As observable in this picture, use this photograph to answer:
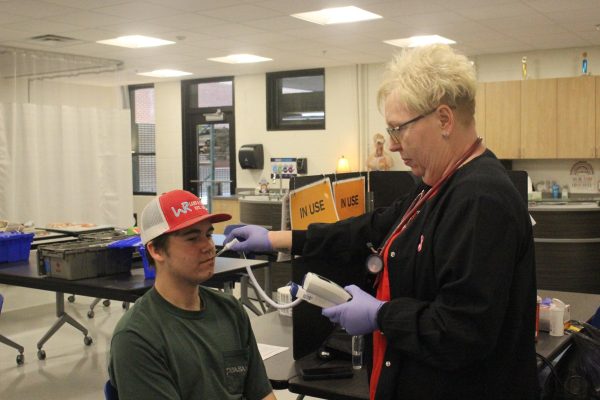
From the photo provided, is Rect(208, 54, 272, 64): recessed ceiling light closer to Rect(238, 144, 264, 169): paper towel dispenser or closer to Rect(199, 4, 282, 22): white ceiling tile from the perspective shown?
Rect(238, 144, 264, 169): paper towel dispenser

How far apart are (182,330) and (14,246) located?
11.2 ft

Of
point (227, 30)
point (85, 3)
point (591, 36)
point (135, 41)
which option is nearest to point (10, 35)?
point (135, 41)

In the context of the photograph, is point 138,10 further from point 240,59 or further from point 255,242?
point 255,242

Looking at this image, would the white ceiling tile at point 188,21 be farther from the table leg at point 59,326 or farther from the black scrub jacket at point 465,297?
the black scrub jacket at point 465,297

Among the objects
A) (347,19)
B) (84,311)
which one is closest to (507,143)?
(347,19)

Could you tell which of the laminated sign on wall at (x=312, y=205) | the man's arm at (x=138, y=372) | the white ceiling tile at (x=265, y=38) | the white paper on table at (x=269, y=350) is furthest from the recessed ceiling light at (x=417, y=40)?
the man's arm at (x=138, y=372)

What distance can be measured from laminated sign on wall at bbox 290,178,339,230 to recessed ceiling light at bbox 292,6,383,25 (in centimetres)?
419

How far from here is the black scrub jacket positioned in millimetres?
1455

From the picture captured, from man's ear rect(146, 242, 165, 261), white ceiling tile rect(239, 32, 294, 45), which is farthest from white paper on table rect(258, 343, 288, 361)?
white ceiling tile rect(239, 32, 294, 45)

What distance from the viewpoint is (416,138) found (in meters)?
1.62

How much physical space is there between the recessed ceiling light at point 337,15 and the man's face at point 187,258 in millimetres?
4753

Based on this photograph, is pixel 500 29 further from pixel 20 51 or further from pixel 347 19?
pixel 20 51

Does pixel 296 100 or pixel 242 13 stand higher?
pixel 242 13

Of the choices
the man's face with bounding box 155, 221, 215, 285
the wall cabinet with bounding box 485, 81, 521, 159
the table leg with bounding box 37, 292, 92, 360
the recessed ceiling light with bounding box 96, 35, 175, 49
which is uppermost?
the recessed ceiling light with bounding box 96, 35, 175, 49
